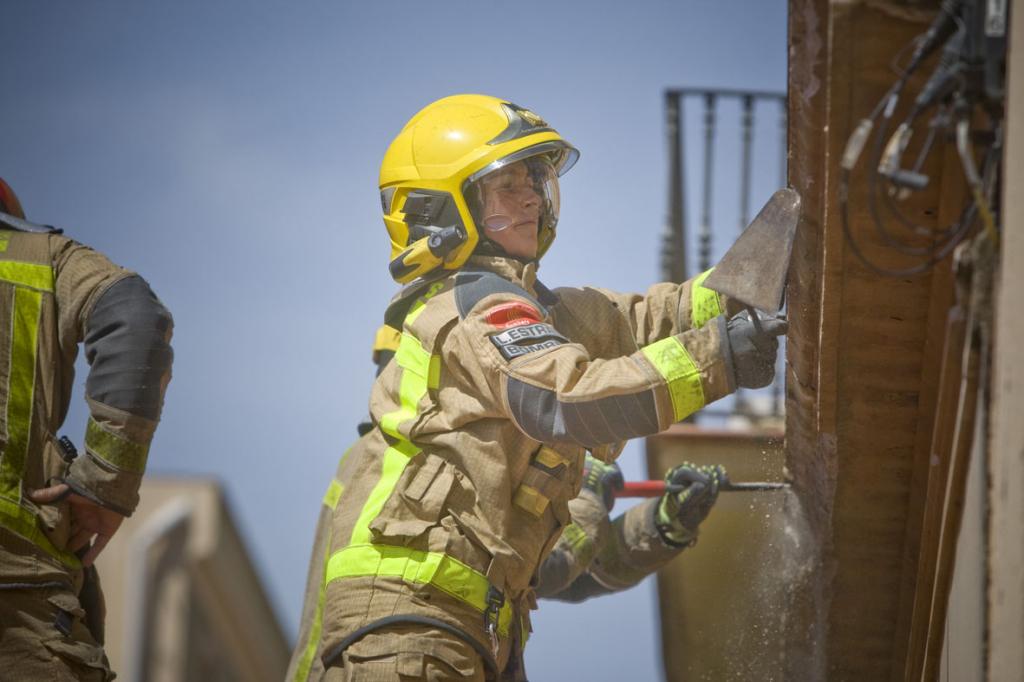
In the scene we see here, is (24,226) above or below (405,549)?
above

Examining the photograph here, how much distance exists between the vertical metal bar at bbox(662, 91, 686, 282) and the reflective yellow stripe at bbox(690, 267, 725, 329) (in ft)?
15.7

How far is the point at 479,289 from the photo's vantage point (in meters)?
4.51

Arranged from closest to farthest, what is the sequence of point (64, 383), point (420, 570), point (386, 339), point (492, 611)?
point (420, 570), point (492, 611), point (64, 383), point (386, 339)

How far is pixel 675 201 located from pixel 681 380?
5.88 meters

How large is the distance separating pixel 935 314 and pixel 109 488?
8.65ft

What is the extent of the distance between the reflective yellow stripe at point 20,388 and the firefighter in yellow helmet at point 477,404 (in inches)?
40.8

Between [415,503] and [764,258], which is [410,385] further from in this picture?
[764,258]

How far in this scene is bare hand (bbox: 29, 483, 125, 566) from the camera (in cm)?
458

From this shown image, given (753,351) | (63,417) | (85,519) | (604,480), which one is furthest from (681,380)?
(63,417)

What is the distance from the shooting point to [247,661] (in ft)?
32.6

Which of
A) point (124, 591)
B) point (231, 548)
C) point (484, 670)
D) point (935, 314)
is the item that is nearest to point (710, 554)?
point (484, 670)

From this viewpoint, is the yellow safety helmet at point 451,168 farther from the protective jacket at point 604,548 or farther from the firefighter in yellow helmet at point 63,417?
the protective jacket at point 604,548

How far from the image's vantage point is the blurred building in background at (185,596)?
7.91 m

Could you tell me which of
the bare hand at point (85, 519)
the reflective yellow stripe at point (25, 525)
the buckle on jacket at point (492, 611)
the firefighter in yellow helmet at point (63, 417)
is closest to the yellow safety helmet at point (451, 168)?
the firefighter in yellow helmet at point (63, 417)
